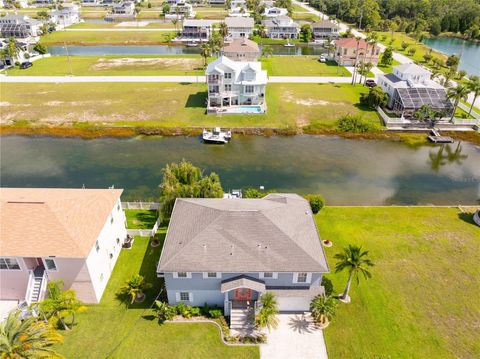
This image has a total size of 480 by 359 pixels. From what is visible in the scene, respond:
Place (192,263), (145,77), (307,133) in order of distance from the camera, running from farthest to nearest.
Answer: (145,77)
(307,133)
(192,263)

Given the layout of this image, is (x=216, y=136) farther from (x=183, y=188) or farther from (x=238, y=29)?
(x=238, y=29)

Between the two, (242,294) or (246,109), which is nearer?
(242,294)

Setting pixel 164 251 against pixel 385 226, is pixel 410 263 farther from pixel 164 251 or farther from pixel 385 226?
pixel 164 251

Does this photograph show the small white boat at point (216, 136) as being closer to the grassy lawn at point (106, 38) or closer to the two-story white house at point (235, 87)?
the two-story white house at point (235, 87)

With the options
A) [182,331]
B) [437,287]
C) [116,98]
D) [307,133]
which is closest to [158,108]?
[116,98]

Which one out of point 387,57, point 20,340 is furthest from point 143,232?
point 387,57

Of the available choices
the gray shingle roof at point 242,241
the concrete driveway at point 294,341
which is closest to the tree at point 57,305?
the gray shingle roof at point 242,241

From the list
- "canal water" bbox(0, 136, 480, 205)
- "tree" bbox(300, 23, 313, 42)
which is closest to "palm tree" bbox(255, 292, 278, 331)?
"canal water" bbox(0, 136, 480, 205)
